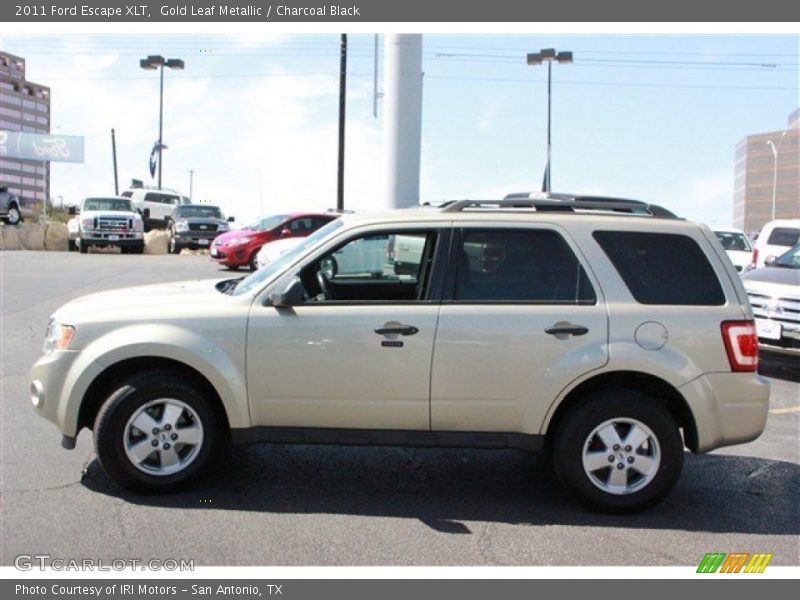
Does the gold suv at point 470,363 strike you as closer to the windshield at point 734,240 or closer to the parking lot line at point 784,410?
the parking lot line at point 784,410

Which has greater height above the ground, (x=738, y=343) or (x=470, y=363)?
(x=738, y=343)

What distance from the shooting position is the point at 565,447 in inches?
189

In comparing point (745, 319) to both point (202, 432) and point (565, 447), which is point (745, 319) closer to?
point (565, 447)

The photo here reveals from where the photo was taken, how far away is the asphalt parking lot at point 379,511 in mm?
4246

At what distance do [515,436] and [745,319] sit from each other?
155 centimetres

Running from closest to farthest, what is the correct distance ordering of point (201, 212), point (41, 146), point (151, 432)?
point (151, 432) → point (201, 212) → point (41, 146)

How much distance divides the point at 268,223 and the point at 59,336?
15.2 metres

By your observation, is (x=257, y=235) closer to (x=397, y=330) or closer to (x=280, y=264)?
(x=280, y=264)

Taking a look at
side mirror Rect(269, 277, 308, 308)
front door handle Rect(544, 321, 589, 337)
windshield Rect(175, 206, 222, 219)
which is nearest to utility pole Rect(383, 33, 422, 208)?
side mirror Rect(269, 277, 308, 308)

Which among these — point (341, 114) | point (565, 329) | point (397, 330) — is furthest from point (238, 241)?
point (565, 329)

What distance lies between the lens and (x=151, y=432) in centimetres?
490

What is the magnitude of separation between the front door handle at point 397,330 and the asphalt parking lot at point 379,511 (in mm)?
1073

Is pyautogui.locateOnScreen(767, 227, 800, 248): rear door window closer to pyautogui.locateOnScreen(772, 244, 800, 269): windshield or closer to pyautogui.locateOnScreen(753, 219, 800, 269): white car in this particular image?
pyautogui.locateOnScreen(753, 219, 800, 269): white car
